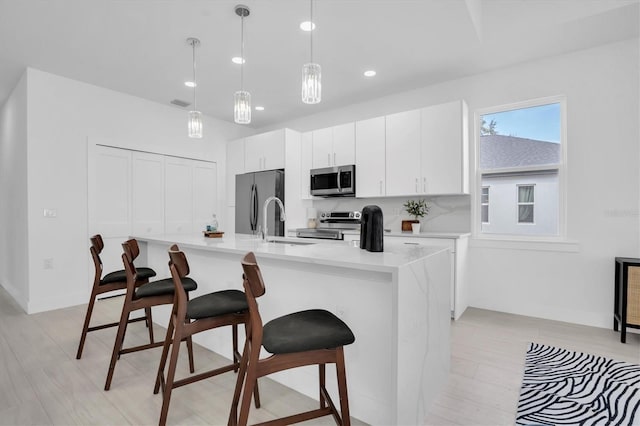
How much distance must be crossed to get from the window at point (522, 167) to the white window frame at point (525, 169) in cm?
1

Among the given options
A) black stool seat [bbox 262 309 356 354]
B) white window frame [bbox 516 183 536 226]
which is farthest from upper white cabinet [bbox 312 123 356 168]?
black stool seat [bbox 262 309 356 354]

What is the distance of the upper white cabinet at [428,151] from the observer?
3.56 meters

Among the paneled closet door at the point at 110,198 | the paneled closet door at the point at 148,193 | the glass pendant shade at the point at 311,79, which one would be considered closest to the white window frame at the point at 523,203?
the glass pendant shade at the point at 311,79

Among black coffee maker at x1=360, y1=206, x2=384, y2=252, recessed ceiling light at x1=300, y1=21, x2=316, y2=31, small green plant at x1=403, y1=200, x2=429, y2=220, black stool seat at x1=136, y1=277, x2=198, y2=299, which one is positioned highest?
recessed ceiling light at x1=300, y1=21, x2=316, y2=31

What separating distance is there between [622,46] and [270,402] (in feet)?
14.2

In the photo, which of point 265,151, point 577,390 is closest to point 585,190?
point 577,390

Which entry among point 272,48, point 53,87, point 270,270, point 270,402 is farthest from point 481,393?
point 53,87

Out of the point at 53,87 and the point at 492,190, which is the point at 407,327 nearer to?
the point at 492,190

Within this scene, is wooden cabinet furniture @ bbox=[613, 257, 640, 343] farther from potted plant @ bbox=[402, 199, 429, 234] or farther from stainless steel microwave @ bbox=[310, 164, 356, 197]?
stainless steel microwave @ bbox=[310, 164, 356, 197]

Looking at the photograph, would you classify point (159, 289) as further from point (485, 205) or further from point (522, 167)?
point (522, 167)

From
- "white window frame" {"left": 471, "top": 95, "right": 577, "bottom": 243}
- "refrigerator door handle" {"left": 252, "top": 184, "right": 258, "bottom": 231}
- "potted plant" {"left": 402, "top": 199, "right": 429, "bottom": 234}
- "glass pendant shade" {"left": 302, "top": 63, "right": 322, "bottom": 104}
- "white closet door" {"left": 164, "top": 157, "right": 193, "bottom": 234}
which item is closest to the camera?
"glass pendant shade" {"left": 302, "top": 63, "right": 322, "bottom": 104}

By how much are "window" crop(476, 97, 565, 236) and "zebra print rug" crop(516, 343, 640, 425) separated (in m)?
1.48

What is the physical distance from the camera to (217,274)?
2490 millimetres

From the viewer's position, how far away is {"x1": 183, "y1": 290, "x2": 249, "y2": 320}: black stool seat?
5.21 ft
